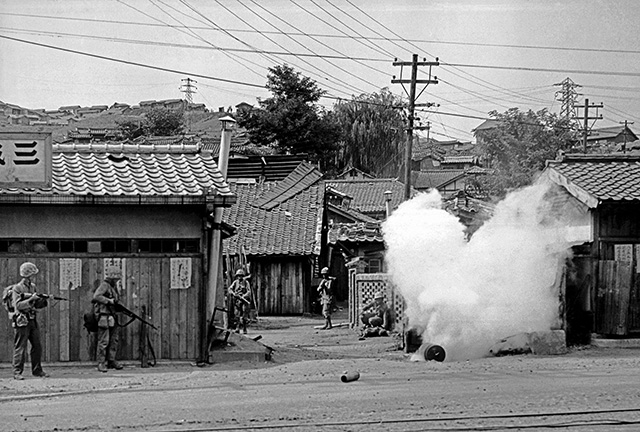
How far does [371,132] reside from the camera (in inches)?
2977

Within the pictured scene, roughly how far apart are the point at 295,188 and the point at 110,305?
87.0 ft

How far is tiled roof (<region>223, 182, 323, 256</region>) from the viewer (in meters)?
36.1

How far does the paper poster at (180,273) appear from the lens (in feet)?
56.9

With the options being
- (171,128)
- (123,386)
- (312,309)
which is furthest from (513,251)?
(171,128)

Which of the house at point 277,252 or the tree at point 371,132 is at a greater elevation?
the tree at point 371,132

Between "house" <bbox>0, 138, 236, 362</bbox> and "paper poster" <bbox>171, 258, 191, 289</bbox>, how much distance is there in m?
0.02

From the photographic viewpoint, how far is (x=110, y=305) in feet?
54.0

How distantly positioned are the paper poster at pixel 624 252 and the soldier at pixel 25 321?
38.5 feet

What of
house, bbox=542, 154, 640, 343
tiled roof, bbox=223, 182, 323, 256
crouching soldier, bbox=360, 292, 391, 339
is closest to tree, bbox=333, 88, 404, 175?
tiled roof, bbox=223, 182, 323, 256

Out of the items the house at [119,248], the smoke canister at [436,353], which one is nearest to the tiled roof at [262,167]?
the smoke canister at [436,353]

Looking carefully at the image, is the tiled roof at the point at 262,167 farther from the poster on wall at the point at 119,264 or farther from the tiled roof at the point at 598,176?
the poster on wall at the point at 119,264

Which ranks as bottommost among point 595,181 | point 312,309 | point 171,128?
point 312,309

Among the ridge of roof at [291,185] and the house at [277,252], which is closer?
the house at [277,252]

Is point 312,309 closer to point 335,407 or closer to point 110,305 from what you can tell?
point 110,305
